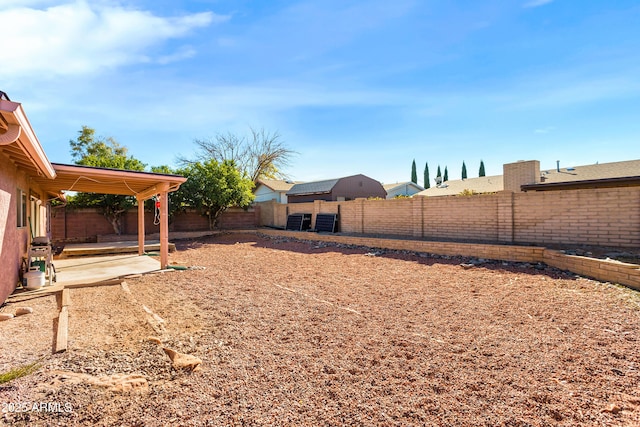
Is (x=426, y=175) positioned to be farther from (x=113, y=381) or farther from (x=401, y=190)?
(x=113, y=381)

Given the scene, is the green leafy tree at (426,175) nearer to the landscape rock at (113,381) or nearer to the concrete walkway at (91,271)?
the concrete walkway at (91,271)

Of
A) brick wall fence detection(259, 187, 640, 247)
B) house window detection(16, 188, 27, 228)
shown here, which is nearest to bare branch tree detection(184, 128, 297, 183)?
brick wall fence detection(259, 187, 640, 247)

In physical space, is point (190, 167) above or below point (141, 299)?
above

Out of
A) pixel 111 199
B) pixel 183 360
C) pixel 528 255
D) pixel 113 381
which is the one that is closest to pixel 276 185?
pixel 111 199

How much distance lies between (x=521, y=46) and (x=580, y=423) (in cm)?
997

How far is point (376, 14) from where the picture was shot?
7.67 metres

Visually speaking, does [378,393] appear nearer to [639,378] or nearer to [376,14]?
[639,378]

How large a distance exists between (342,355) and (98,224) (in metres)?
16.6

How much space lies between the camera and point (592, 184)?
13.7 metres

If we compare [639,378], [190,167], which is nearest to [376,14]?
Result: [639,378]

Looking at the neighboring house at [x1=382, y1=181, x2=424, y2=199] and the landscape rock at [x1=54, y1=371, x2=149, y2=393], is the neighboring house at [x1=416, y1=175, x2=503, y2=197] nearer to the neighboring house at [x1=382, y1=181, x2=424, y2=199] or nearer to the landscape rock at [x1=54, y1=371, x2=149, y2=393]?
the neighboring house at [x1=382, y1=181, x2=424, y2=199]

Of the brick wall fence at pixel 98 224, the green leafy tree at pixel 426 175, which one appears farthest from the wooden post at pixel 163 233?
the green leafy tree at pixel 426 175

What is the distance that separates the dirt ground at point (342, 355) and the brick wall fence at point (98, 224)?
11.4 m

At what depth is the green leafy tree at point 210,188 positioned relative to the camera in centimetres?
1656
